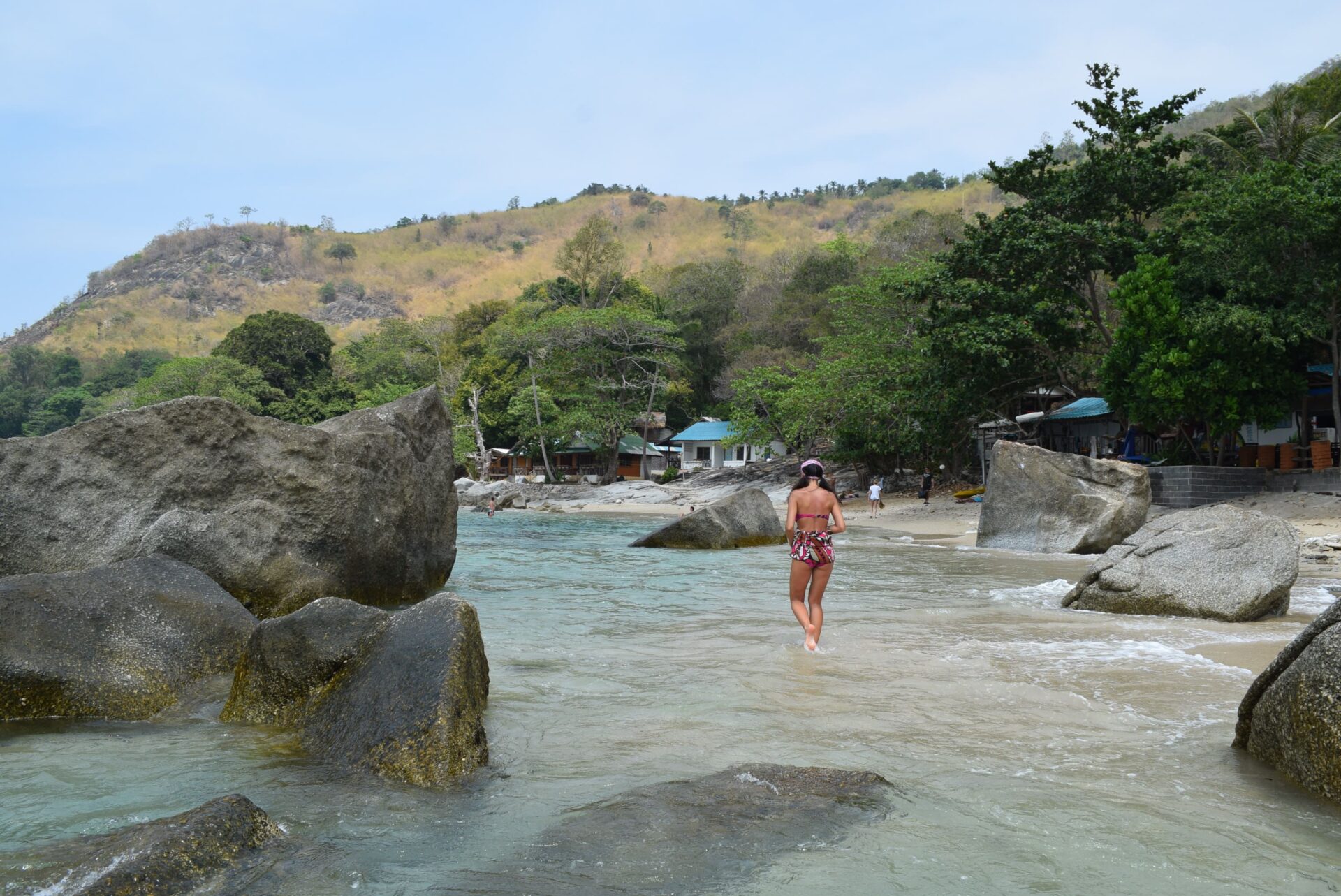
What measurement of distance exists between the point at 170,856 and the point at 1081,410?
31651mm

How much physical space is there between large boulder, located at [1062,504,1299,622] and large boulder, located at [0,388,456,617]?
23.4 ft

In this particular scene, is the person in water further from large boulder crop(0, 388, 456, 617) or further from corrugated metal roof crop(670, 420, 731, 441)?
corrugated metal roof crop(670, 420, 731, 441)

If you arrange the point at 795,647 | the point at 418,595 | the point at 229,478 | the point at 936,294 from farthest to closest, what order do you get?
the point at 936,294, the point at 418,595, the point at 229,478, the point at 795,647

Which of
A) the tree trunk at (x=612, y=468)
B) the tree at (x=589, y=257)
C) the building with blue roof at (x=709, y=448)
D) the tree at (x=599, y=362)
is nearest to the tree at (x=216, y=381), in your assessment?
the tree at (x=599, y=362)

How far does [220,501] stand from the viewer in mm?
8414

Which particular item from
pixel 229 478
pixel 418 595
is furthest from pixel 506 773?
pixel 418 595

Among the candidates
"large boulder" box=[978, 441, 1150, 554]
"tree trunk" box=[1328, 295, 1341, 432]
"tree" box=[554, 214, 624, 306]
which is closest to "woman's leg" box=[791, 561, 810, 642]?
"large boulder" box=[978, 441, 1150, 554]

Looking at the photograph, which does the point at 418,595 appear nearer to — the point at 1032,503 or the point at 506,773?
the point at 506,773

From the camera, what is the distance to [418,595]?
33.7 feet

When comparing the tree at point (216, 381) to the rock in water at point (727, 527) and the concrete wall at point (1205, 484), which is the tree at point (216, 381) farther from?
the concrete wall at point (1205, 484)

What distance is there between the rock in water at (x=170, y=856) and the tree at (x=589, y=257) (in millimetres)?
Answer: 55368

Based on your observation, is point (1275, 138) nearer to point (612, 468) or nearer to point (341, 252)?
point (612, 468)

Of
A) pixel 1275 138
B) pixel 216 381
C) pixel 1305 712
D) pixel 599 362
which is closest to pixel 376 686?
pixel 1305 712

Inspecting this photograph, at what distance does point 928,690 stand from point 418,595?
6070 millimetres
